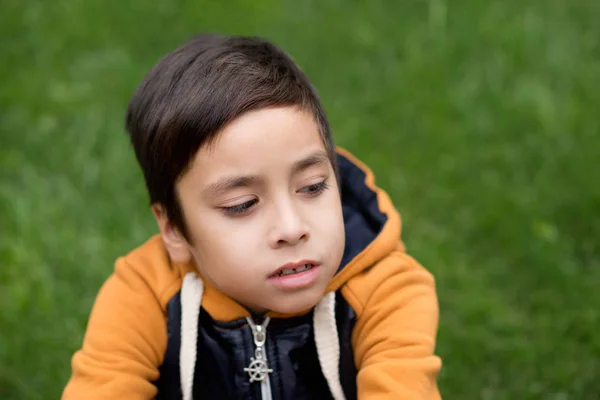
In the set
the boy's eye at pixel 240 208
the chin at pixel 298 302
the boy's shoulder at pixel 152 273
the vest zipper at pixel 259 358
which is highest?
the boy's eye at pixel 240 208

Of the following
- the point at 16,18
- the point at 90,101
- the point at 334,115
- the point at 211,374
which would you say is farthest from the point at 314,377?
the point at 16,18

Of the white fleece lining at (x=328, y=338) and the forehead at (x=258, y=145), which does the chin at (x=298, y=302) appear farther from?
the forehead at (x=258, y=145)

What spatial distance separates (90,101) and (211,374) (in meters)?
2.24

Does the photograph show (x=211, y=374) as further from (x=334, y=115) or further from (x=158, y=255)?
(x=334, y=115)

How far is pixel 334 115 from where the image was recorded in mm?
3875

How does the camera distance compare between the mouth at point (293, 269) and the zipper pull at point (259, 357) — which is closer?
the mouth at point (293, 269)

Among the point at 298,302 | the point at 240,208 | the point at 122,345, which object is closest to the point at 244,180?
the point at 240,208

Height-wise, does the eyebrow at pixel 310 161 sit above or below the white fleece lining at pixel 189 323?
above

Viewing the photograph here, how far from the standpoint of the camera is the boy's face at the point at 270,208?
1.80 m

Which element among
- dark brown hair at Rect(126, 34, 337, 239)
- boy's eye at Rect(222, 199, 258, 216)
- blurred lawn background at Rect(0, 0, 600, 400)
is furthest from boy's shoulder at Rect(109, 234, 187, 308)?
blurred lawn background at Rect(0, 0, 600, 400)

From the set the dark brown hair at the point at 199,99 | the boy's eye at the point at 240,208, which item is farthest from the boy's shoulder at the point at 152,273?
the boy's eye at the point at 240,208

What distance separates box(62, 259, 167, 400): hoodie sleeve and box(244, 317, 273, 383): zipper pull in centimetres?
25

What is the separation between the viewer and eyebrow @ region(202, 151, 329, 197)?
1807 mm

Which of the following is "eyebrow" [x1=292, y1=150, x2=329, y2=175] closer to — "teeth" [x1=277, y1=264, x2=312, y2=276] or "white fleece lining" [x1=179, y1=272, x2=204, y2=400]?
"teeth" [x1=277, y1=264, x2=312, y2=276]
